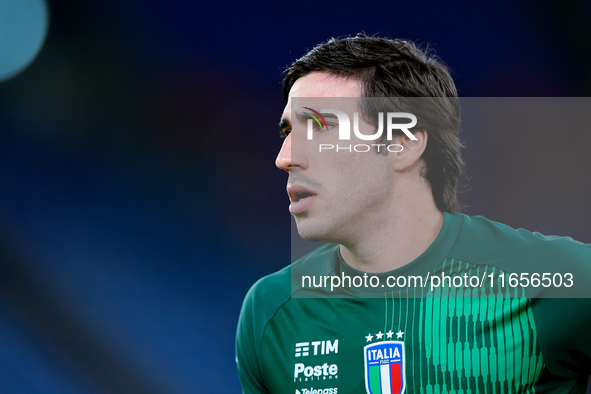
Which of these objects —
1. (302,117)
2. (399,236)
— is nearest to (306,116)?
(302,117)

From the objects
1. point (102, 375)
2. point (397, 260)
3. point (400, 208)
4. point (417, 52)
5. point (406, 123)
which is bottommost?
point (102, 375)

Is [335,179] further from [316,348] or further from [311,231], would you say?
[316,348]

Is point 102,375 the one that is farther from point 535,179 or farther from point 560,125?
point 560,125

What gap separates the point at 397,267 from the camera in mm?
1458

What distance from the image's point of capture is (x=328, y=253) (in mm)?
1646

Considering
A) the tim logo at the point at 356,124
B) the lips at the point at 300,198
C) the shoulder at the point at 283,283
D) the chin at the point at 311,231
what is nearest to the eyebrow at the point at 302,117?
the tim logo at the point at 356,124

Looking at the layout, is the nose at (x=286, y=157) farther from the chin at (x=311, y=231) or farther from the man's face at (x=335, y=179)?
the chin at (x=311, y=231)

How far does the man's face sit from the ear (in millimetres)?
28

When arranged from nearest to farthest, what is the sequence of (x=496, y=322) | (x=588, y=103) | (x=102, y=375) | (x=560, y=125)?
(x=496, y=322) → (x=560, y=125) → (x=588, y=103) → (x=102, y=375)

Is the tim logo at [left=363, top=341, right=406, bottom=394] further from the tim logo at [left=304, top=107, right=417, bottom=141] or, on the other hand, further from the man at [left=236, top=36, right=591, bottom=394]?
the tim logo at [left=304, top=107, right=417, bottom=141]

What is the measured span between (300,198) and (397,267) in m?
0.39

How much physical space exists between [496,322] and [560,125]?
0.98 meters

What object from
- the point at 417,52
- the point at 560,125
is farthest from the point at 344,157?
the point at 560,125

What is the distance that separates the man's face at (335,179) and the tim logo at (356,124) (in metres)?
0.01
